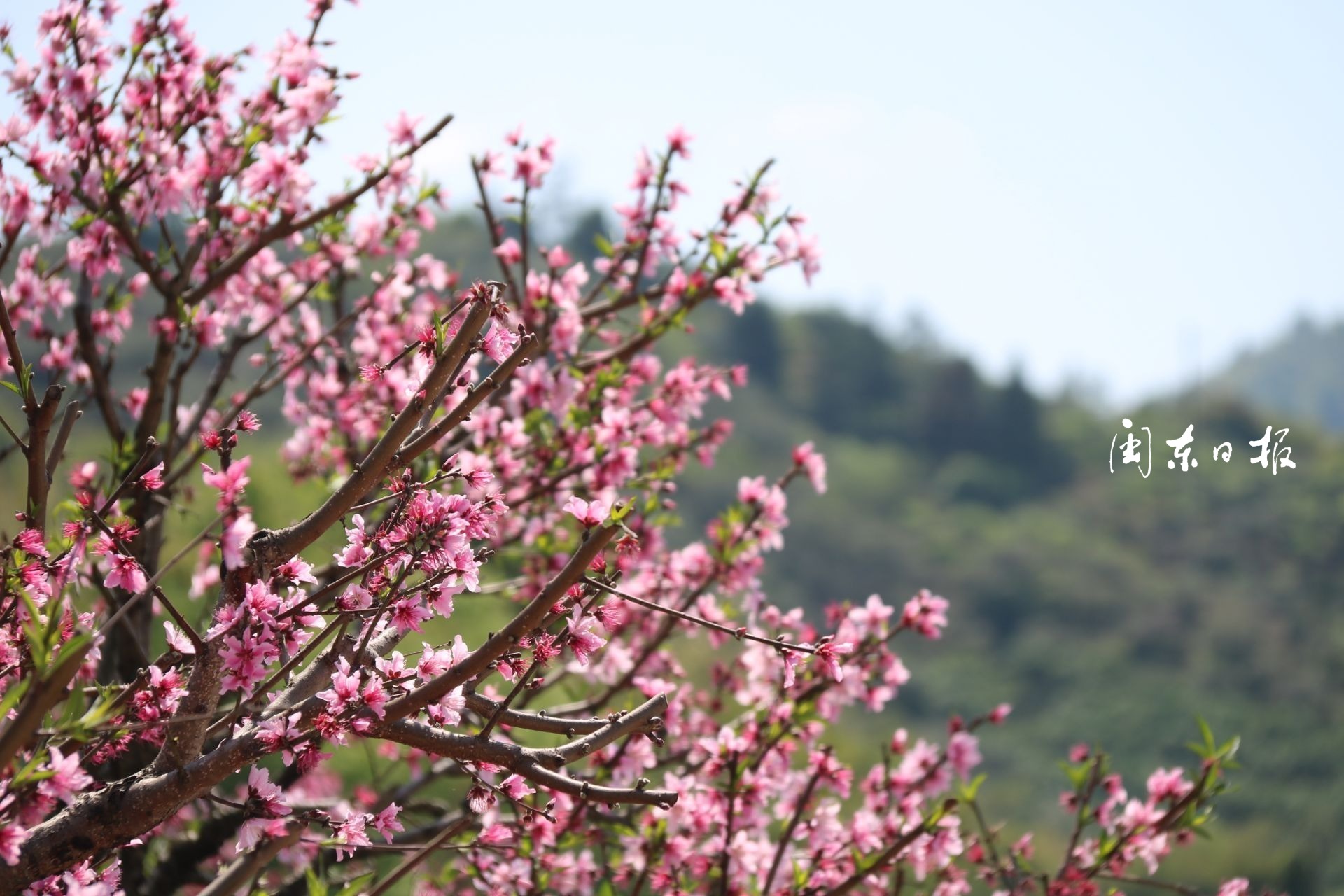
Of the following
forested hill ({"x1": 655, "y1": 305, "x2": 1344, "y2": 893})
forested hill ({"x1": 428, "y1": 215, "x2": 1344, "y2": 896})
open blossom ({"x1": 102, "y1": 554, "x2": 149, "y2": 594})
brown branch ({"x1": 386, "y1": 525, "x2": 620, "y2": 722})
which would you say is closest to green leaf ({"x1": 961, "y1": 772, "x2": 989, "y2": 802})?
brown branch ({"x1": 386, "y1": 525, "x2": 620, "y2": 722})

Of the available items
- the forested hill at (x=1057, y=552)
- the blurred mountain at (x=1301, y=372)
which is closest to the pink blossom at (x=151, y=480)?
the forested hill at (x=1057, y=552)

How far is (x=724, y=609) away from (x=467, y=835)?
1120 mm

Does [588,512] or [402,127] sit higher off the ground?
[402,127]

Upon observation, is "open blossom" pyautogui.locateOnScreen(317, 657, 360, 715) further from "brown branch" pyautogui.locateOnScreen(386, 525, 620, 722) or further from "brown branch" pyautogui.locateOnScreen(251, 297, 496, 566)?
"brown branch" pyautogui.locateOnScreen(251, 297, 496, 566)

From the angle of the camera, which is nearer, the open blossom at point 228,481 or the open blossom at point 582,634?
the open blossom at point 228,481

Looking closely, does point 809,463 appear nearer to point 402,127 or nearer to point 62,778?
point 402,127

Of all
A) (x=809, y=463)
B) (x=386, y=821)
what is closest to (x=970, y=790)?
(x=809, y=463)

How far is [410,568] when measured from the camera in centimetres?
212

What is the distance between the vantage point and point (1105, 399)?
10069 cm

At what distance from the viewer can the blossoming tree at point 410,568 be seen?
206cm

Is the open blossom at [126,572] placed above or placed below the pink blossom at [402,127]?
below

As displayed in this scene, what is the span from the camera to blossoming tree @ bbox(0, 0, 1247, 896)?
206 cm

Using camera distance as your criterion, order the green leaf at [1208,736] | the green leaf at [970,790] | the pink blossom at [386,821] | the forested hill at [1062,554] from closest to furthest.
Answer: the pink blossom at [386,821] < the green leaf at [1208,736] < the green leaf at [970,790] < the forested hill at [1062,554]

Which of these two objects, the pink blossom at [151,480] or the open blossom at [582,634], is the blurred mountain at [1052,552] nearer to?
the open blossom at [582,634]
